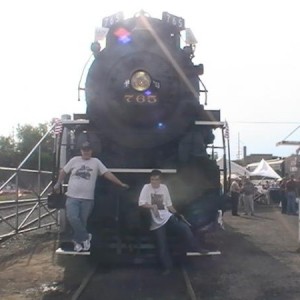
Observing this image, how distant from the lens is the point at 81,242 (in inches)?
291

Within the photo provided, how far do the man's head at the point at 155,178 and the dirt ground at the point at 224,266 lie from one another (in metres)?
1.49

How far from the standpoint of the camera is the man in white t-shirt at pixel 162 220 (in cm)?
773

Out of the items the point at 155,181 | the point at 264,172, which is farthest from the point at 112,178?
the point at 264,172

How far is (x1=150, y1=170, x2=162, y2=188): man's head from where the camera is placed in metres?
7.73

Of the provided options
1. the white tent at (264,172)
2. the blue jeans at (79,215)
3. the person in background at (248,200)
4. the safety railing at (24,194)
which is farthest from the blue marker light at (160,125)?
the white tent at (264,172)

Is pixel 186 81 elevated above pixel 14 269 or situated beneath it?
elevated above

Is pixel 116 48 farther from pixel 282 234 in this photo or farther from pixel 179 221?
pixel 282 234

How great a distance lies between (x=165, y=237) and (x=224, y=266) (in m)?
1.40

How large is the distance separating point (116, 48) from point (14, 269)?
3896 millimetres

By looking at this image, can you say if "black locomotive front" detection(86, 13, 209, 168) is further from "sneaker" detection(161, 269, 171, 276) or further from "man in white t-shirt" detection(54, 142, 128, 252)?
"sneaker" detection(161, 269, 171, 276)

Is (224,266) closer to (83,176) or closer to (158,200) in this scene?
(158,200)

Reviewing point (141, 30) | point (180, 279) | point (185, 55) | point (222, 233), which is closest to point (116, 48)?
point (141, 30)

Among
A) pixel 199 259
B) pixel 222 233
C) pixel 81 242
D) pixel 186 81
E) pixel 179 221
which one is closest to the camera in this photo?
pixel 81 242

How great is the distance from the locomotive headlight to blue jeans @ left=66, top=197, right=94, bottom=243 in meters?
1.94
